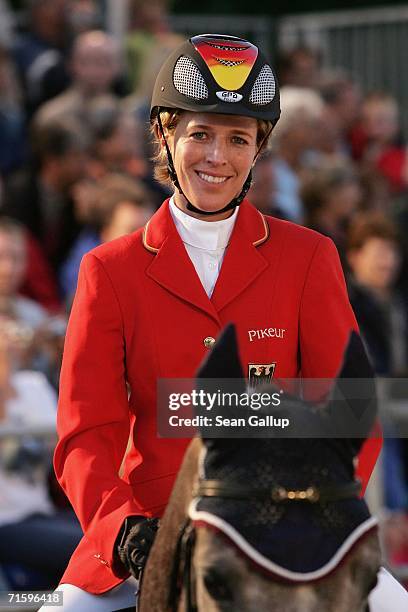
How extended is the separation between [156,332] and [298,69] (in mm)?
8610

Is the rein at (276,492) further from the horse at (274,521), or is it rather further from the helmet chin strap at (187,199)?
the helmet chin strap at (187,199)

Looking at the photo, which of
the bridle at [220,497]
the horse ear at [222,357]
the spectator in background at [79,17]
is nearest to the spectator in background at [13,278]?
the spectator in background at [79,17]

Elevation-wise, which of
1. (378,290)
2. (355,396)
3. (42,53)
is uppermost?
(355,396)

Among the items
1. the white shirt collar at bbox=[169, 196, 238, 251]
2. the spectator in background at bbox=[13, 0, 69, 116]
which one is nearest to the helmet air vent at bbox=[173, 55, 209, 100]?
the white shirt collar at bbox=[169, 196, 238, 251]

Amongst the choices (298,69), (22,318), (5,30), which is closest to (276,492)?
(22,318)

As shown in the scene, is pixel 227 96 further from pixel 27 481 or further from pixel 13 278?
pixel 13 278

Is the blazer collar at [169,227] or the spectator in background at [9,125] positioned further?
the spectator in background at [9,125]

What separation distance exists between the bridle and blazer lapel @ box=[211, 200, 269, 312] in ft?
3.02

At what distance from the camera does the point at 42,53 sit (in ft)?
31.3

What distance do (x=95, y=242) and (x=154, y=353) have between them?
4.20 meters

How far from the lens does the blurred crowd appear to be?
6402 millimetres

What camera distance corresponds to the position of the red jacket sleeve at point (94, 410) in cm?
312

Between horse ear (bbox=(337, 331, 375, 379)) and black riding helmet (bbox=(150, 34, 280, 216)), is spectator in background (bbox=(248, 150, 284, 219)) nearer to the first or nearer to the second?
black riding helmet (bbox=(150, 34, 280, 216))

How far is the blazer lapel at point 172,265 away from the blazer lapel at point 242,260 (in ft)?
0.16
